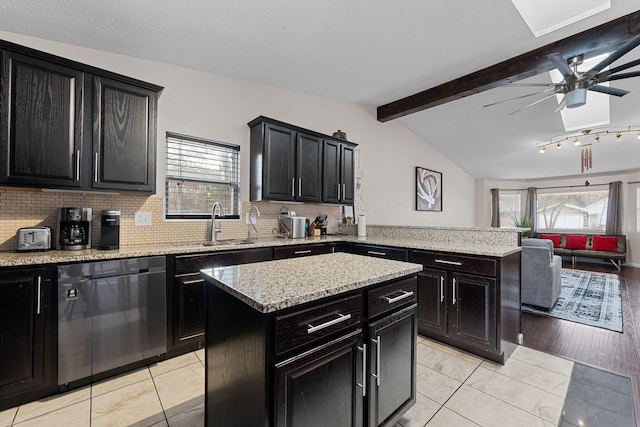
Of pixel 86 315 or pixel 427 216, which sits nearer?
pixel 86 315

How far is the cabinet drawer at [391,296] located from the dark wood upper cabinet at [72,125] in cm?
208

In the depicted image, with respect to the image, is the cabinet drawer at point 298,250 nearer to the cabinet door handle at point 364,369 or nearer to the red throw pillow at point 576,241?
the cabinet door handle at point 364,369

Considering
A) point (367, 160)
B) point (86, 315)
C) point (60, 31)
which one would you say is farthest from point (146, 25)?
point (367, 160)

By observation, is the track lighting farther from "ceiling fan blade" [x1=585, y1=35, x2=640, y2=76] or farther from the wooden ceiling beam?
"ceiling fan blade" [x1=585, y1=35, x2=640, y2=76]

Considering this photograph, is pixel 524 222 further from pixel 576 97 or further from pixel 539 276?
pixel 576 97

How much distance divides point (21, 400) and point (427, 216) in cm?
626

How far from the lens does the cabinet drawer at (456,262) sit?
2225 mm

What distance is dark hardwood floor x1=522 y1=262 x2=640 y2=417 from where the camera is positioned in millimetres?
2199

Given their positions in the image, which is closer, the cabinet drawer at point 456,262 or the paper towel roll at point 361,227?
the cabinet drawer at point 456,262

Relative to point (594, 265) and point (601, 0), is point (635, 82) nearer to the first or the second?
point (601, 0)

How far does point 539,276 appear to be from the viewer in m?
3.44

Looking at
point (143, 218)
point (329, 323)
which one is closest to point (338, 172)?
point (143, 218)

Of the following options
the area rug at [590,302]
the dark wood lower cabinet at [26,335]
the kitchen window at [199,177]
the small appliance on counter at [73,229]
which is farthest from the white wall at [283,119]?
the area rug at [590,302]

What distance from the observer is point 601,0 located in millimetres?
2521
